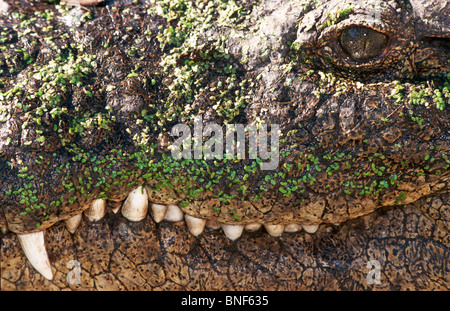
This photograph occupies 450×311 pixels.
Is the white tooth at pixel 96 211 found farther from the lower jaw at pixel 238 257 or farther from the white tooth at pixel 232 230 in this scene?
the white tooth at pixel 232 230

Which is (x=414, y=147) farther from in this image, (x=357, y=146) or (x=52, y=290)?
(x=52, y=290)

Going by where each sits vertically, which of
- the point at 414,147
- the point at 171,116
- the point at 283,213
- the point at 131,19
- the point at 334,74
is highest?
the point at 131,19

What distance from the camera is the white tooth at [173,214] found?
2299 mm

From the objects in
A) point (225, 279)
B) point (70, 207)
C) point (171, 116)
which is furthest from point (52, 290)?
point (171, 116)

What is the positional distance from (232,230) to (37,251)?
3.11ft

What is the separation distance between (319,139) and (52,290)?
1570 millimetres

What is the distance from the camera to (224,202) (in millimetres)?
2184

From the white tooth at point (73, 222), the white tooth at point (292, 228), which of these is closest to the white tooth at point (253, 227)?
the white tooth at point (292, 228)

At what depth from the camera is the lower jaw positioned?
228 cm

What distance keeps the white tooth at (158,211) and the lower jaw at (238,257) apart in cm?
3

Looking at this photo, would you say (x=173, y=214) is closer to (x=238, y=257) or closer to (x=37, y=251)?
(x=238, y=257)

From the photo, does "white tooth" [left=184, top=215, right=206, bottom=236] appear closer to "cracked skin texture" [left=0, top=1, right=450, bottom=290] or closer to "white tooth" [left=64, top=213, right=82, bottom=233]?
"cracked skin texture" [left=0, top=1, right=450, bottom=290]

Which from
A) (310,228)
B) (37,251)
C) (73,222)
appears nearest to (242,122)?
(310,228)

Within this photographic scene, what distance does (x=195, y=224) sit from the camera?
2.32 meters
